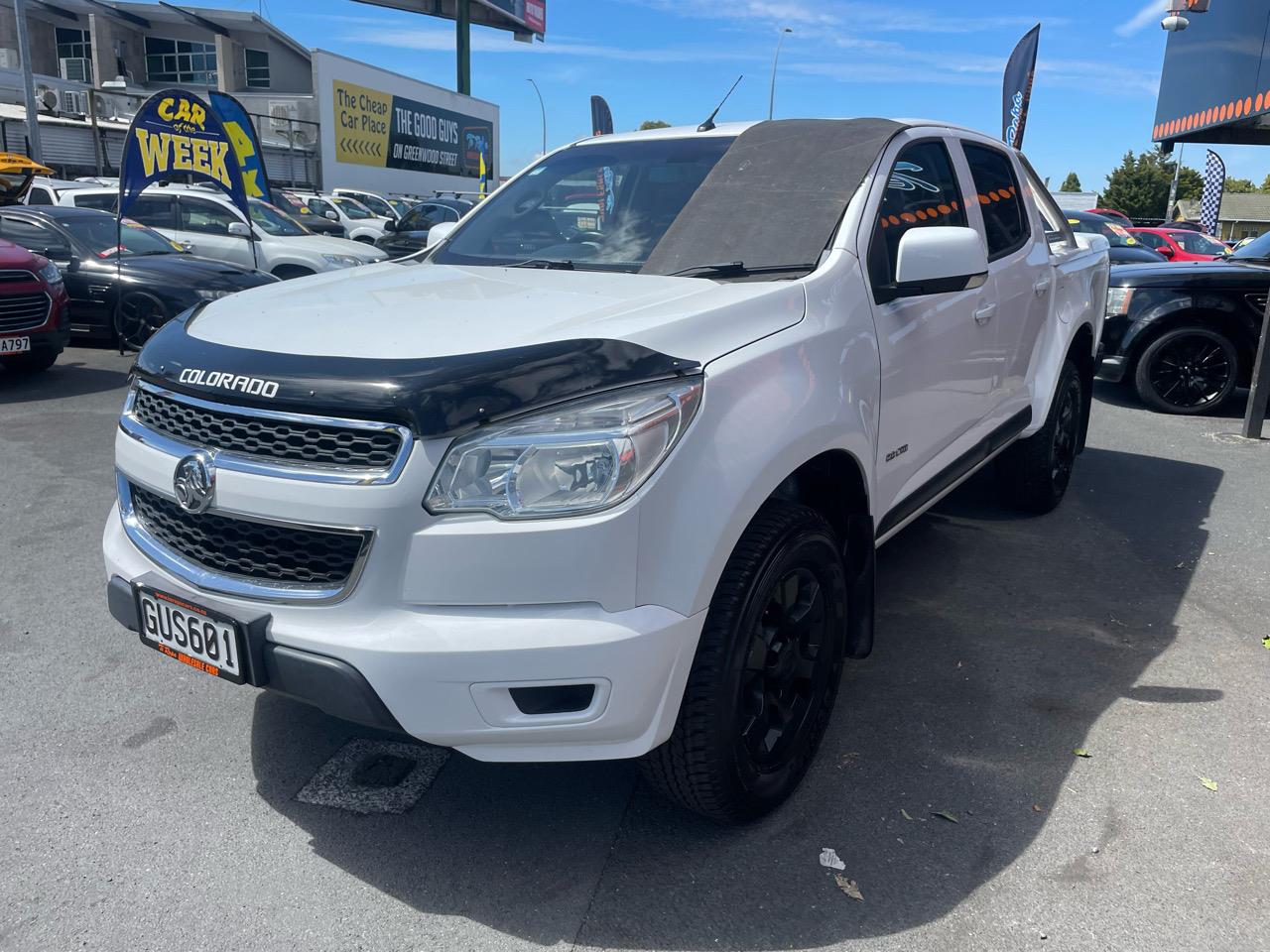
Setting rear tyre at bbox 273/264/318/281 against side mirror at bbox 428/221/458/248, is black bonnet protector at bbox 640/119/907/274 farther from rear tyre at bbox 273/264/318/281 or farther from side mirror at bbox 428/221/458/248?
rear tyre at bbox 273/264/318/281

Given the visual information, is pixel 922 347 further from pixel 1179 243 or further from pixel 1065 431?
pixel 1179 243

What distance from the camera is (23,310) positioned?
26.1ft

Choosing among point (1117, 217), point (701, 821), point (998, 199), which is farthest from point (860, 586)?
point (1117, 217)

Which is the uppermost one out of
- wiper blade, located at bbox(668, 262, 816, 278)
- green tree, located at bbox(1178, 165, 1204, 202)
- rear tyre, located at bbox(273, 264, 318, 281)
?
green tree, located at bbox(1178, 165, 1204, 202)

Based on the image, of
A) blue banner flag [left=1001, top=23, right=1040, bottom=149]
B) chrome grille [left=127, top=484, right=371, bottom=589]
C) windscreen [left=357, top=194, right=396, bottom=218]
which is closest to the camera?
chrome grille [left=127, top=484, right=371, bottom=589]

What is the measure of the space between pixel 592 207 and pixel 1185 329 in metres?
6.66

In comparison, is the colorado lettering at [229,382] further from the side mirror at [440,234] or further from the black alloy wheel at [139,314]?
the black alloy wheel at [139,314]

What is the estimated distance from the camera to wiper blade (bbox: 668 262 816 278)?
2879 millimetres

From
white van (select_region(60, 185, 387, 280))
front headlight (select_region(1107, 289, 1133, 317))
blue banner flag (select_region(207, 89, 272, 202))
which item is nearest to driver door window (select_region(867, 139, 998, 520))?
front headlight (select_region(1107, 289, 1133, 317))

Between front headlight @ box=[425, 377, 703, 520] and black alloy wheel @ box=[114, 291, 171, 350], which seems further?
black alloy wheel @ box=[114, 291, 171, 350]

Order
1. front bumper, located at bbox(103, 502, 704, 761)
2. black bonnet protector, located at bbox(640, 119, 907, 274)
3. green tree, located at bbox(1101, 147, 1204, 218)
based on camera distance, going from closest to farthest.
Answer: front bumper, located at bbox(103, 502, 704, 761) < black bonnet protector, located at bbox(640, 119, 907, 274) < green tree, located at bbox(1101, 147, 1204, 218)

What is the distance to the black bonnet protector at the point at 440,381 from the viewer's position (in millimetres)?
2045

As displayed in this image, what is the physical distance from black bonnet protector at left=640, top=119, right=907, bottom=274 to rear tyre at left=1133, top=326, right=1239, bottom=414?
236 inches

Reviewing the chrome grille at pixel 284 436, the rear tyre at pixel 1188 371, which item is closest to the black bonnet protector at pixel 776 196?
the chrome grille at pixel 284 436
